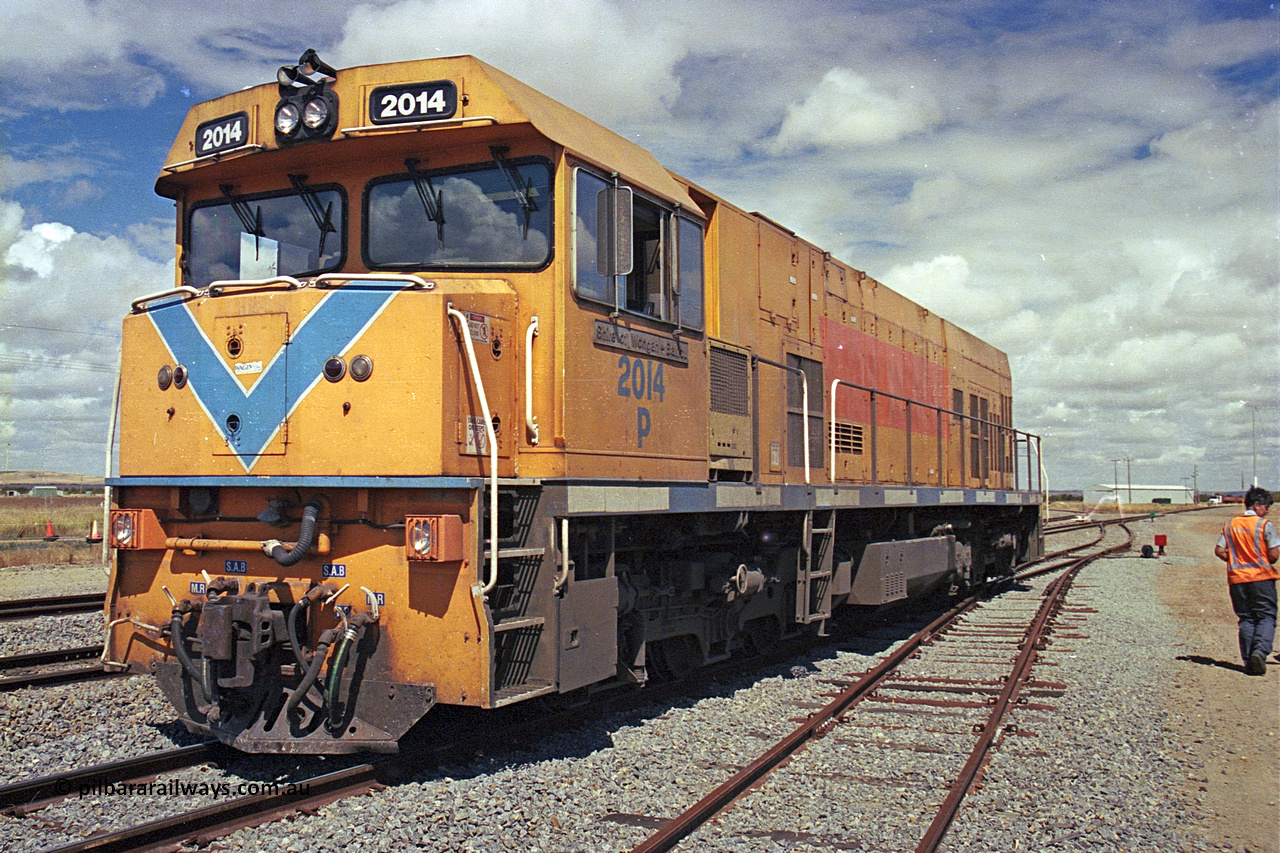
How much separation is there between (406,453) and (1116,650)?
23.8 ft

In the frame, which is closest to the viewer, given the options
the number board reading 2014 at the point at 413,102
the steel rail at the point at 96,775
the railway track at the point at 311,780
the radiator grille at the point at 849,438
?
the railway track at the point at 311,780

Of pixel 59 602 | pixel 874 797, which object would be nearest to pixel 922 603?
pixel 874 797

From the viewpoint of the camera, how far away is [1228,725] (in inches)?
250

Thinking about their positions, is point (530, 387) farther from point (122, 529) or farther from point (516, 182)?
point (122, 529)

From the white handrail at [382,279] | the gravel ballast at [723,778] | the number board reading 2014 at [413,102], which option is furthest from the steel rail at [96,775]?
the number board reading 2014 at [413,102]

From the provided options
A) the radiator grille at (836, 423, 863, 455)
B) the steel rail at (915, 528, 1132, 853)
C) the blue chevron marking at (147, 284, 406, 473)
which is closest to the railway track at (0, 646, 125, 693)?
the blue chevron marking at (147, 284, 406, 473)

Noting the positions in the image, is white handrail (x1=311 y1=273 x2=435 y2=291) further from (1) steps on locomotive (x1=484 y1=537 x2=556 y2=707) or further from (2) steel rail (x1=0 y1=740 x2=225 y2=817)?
(2) steel rail (x1=0 y1=740 x2=225 y2=817)

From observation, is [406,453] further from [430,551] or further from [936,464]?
[936,464]

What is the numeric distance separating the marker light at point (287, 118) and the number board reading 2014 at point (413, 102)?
0.44 m

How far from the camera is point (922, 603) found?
39.6 ft

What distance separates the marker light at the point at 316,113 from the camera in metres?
4.89

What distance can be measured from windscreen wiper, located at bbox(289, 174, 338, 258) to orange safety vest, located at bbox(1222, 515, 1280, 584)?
A: 7.50 metres

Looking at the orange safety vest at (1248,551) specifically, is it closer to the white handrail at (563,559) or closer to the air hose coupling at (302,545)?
the white handrail at (563,559)

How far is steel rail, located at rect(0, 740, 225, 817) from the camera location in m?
4.22
